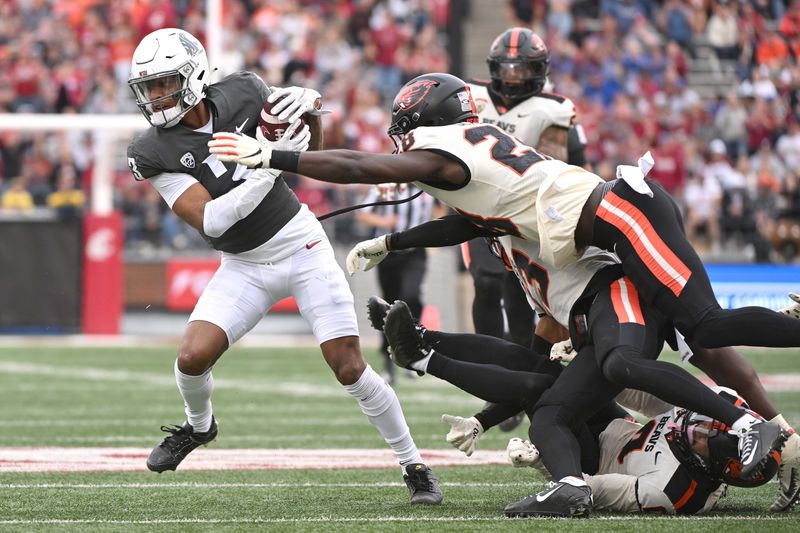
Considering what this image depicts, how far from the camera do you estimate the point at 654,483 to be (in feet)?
14.2

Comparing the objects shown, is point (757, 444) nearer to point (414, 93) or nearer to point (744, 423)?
point (744, 423)

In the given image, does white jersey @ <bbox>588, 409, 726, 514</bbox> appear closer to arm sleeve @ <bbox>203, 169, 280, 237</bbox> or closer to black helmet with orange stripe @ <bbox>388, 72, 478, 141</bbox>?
black helmet with orange stripe @ <bbox>388, 72, 478, 141</bbox>

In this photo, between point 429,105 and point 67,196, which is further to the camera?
point 67,196

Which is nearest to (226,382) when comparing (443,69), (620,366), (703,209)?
(620,366)

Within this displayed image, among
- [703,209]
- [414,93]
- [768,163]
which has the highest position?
[414,93]

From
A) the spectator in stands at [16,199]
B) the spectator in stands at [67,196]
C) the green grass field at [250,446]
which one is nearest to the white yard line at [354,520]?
the green grass field at [250,446]

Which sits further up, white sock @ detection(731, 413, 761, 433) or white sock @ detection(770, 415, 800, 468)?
white sock @ detection(731, 413, 761, 433)

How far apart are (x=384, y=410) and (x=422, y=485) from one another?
1.00 feet

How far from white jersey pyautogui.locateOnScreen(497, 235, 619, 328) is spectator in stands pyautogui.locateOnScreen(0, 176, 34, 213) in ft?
35.1

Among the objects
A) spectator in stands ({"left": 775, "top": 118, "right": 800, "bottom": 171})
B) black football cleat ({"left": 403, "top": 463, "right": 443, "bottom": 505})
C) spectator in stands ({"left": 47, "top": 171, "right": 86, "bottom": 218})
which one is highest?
black football cleat ({"left": 403, "top": 463, "right": 443, "bottom": 505})

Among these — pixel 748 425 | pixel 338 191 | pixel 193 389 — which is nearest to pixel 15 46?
pixel 338 191

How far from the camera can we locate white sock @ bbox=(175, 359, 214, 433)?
500cm

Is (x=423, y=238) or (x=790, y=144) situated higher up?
(x=423, y=238)

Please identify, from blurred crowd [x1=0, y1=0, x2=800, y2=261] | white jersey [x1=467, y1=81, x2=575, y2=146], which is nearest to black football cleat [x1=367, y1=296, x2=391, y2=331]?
white jersey [x1=467, y1=81, x2=575, y2=146]
